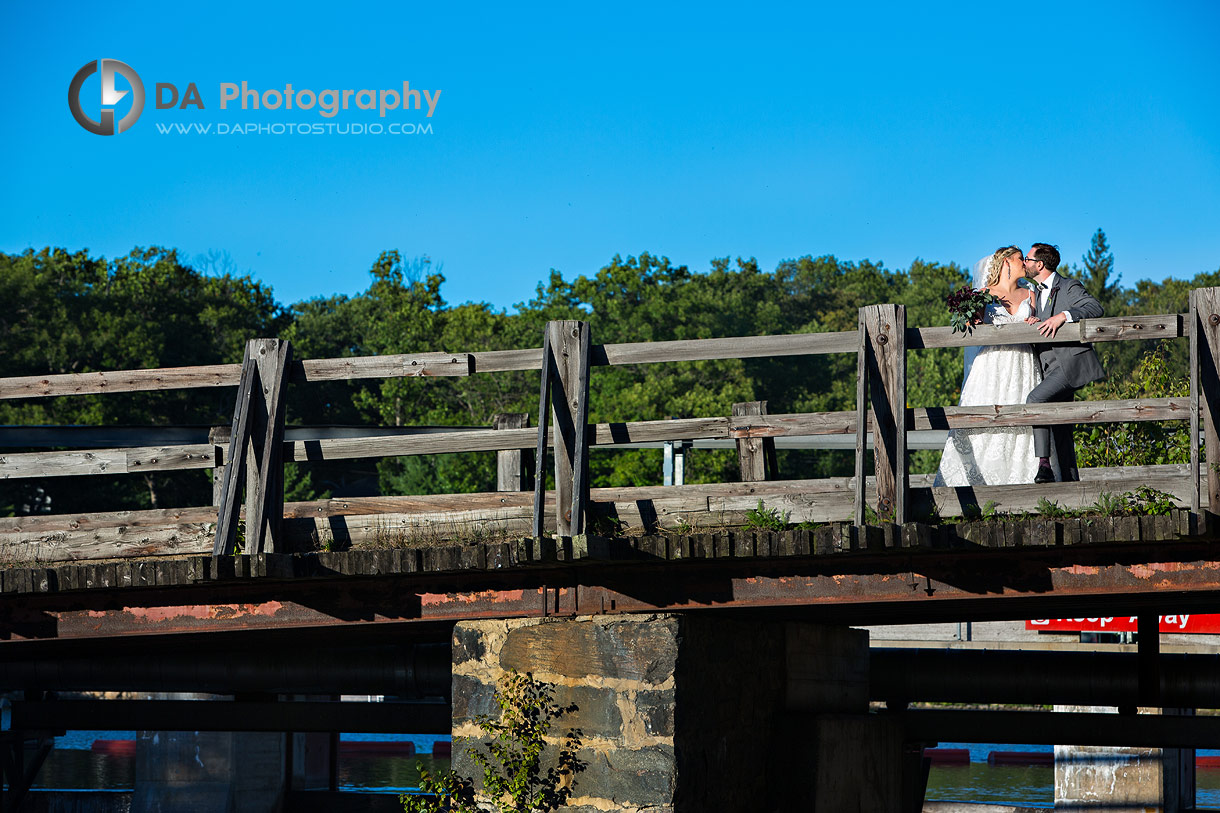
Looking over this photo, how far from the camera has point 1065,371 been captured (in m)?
6.82

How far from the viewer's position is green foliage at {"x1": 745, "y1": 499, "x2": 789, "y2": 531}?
6.30 metres

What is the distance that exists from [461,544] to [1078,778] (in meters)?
9.94

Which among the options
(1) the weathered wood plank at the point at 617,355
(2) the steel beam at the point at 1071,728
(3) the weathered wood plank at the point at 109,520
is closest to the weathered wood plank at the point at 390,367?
(1) the weathered wood plank at the point at 617,355

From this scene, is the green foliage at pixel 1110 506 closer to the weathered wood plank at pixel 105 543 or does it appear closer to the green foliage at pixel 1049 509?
the green foliage at pixel 1049 509

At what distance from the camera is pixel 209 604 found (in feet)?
22.5

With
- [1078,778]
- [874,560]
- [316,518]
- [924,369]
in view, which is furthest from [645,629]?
[924,369]

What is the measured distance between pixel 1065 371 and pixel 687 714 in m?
2.66

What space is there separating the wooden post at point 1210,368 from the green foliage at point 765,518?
188 cm

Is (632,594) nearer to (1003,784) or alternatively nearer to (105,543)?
(105,543)

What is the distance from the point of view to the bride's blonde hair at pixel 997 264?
288 inches

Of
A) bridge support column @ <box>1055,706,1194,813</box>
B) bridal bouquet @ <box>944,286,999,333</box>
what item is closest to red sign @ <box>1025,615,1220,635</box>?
bridge support column @ <box>1055,706,1194,813</box>

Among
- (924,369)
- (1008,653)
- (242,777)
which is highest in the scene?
(924,369)

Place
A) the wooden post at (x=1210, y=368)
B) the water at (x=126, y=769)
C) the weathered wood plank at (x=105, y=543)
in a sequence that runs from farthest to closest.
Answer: the water at (x=126, y=769) → the weathered wood plank at (x=105, y=543) → the wooden post at (x=1210, y=368)

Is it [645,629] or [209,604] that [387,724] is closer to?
[209,604]
